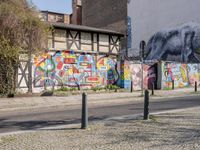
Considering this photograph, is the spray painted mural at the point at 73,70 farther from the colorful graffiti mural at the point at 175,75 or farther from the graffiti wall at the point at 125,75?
the colorful graffiti mural at the point at 175,75

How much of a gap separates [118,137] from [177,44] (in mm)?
36657

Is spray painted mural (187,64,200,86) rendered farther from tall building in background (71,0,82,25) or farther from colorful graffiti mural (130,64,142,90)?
tall building in background (71,0,82,25)

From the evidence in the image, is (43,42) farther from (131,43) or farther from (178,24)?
(131,43)

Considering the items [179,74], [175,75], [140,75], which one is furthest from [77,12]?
[140,75]

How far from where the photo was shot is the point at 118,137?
8039 millimetres

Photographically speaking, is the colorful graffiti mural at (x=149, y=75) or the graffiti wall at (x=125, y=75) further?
the colorful graffiti mural at (x=149, y=75)

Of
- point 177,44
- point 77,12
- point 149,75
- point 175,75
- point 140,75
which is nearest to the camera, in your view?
point 140,75

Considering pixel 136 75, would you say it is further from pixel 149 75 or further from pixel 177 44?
pixel 177 44

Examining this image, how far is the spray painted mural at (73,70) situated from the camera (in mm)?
24734

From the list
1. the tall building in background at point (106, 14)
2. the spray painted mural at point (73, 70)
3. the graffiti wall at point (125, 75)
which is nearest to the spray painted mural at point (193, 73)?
the graffiti wall at point (125, 75)

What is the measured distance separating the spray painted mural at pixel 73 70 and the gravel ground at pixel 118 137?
1519 centimetres

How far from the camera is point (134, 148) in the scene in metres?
6.97

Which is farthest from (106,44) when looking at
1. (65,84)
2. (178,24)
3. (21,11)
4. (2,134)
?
(2,134)

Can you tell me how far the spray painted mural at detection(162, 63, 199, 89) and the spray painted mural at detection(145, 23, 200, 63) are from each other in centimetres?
541
